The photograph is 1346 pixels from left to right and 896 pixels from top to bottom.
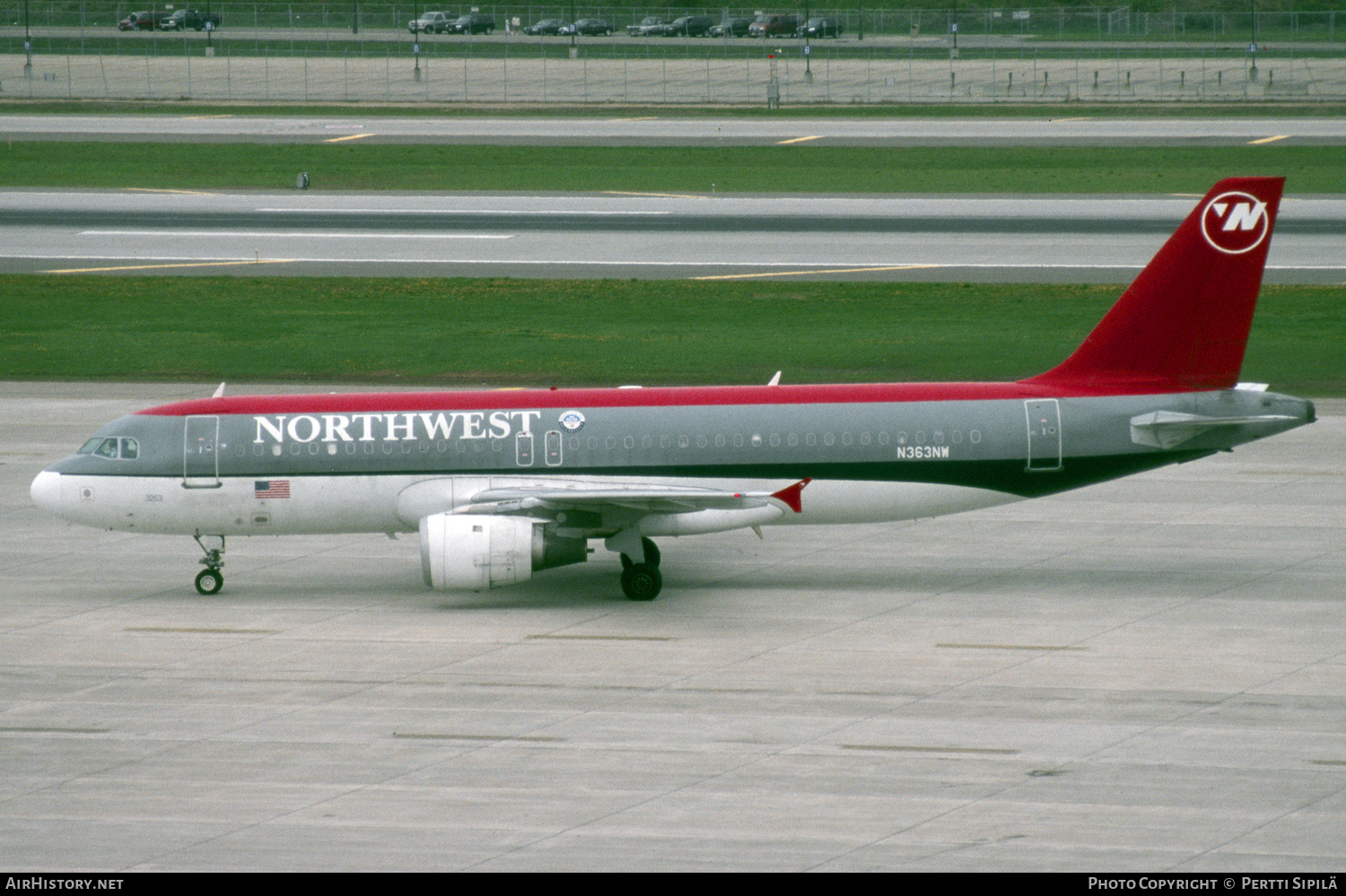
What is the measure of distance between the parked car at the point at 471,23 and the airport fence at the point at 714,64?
2305 millimetres

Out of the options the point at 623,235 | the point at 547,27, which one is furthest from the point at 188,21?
the point at 623,235

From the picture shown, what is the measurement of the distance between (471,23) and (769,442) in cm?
14657

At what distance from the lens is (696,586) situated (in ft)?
110

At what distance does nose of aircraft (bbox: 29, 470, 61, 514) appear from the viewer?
108 ft

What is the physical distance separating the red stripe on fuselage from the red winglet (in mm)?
2792

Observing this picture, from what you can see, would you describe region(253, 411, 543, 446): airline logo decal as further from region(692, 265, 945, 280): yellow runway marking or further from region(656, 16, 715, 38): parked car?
region(656, 16, 715, 38): parked car

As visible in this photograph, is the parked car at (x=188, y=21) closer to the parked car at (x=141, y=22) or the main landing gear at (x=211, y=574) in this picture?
the parked car at (x=141, y=22)

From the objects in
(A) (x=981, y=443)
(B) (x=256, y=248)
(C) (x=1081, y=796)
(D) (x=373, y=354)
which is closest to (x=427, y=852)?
(C) (x=1081, y=796)

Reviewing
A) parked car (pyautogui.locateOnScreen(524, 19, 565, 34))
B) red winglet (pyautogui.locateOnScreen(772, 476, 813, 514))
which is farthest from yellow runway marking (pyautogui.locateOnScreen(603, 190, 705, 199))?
parked car (pyautogui.locateOnScreen(524, 19, 565, 34))

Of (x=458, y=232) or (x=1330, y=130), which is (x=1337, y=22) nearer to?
(x=1330, y=130)

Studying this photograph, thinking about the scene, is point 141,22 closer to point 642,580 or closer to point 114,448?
point 114,448

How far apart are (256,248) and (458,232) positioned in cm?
944

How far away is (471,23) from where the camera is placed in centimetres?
17088

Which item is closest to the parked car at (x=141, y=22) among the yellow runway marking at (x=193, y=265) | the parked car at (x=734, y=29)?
the parked car at (x=734, y=29)
